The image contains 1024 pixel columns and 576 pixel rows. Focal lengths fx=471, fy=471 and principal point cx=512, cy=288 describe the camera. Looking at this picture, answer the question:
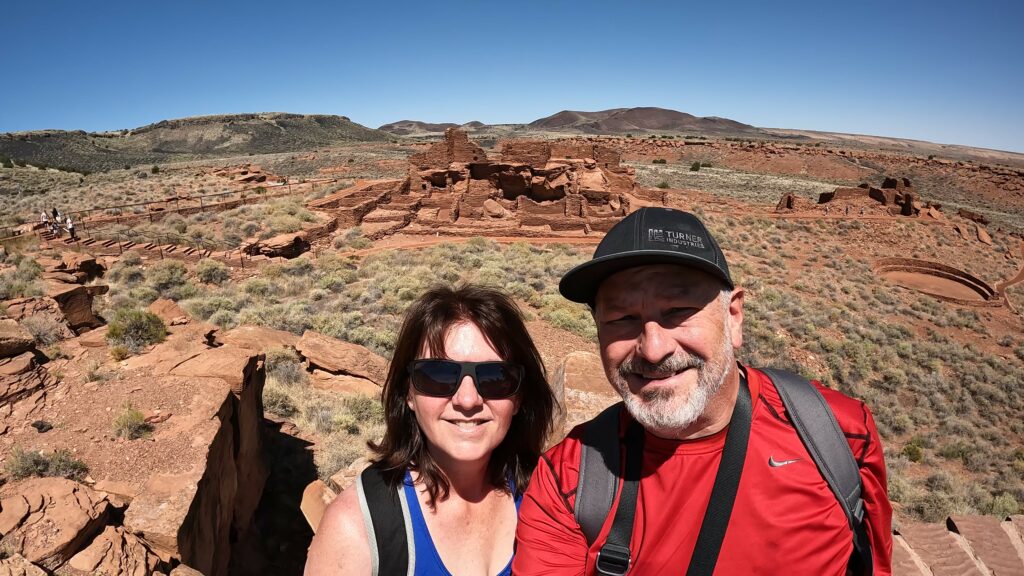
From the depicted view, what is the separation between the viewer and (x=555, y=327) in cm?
1095

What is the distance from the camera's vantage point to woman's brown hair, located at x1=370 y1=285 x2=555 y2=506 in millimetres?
2197

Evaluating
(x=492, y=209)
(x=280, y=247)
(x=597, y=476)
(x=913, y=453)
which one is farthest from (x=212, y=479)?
(x=492, y=209)

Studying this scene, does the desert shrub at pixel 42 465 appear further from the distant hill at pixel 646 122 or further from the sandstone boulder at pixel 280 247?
the distant hill at pixel 646 122

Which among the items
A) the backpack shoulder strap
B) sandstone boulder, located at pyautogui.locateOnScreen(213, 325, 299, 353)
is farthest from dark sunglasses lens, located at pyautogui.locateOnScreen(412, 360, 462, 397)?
sandstone boulder, located at pyautogui.locateOnScreen(213, 325, 299, 353)

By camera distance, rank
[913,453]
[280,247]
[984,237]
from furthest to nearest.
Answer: [984,237] < [280,247] < [913,453]

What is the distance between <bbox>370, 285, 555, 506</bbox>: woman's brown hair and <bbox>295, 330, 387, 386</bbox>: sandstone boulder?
5.64 meters

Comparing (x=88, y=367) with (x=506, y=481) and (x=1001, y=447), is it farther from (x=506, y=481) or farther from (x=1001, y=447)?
(x=1001, y=447)

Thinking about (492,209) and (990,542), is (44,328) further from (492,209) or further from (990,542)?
(492,209)

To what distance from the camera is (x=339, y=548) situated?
182cm

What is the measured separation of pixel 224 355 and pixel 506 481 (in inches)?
164

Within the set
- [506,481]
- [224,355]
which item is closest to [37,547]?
[506,481]

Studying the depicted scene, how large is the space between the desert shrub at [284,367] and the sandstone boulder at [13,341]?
3059 mm

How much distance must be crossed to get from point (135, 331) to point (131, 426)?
318 cm

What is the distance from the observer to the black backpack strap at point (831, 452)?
1605mm
